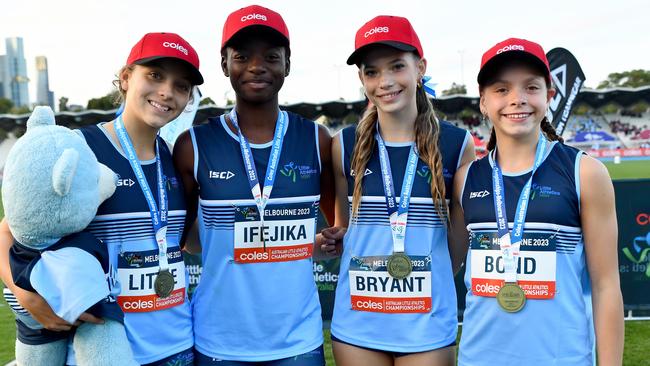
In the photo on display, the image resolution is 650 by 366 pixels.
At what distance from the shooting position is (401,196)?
2.56m

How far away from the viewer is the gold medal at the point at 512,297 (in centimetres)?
219

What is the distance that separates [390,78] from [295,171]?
0.61 metres

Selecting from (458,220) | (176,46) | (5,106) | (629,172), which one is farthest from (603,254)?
(5,106)

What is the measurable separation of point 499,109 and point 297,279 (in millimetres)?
1141

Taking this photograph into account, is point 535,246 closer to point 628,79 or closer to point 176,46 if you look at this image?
point 176,46

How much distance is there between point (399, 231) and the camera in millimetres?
2523

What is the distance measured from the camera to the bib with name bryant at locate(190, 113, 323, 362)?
2486 mm

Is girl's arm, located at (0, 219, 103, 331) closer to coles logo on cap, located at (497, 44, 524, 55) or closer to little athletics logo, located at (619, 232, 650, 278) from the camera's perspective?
coles logo on cap, located at (497, 44, 524, 55)

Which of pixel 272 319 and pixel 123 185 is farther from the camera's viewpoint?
pixel 272 319

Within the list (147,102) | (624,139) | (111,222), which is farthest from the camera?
(624,139)

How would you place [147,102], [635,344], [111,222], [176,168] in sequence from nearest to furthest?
[111,222] → [147,102] → [176,168] → [635,344]

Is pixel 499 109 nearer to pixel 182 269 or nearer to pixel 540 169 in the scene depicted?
pixel 540 169

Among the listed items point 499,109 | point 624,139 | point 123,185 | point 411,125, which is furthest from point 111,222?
point 624,139

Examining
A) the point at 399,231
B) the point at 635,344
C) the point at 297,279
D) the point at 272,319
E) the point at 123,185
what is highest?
the point at 123,185
